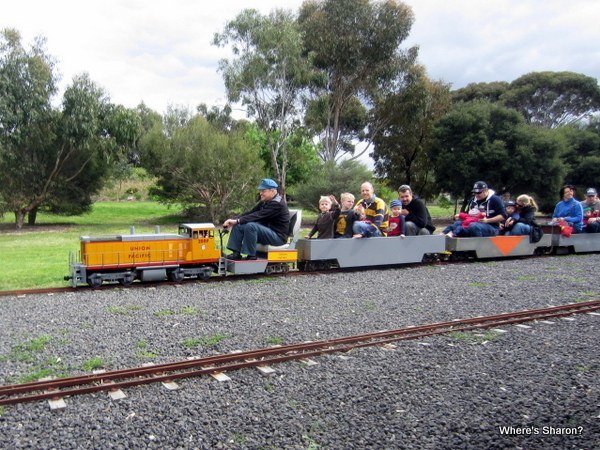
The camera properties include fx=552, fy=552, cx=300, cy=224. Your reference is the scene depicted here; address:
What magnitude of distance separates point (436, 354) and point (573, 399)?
1440mm

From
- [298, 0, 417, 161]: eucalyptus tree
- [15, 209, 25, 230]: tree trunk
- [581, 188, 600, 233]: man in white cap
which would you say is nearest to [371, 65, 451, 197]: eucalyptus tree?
[298, 0, 417, 161]: eucalyptus tree

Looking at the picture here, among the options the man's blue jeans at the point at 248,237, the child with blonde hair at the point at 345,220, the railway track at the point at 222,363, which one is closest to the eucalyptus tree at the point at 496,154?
the child with blonde hair at the point at 345,220

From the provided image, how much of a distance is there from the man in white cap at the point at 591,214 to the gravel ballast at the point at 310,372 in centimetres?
617

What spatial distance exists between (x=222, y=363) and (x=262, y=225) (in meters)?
4.86

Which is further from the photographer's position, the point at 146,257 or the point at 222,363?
the point at 146,257

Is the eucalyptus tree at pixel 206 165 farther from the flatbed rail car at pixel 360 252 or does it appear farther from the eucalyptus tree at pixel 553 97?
the eucalyptus tree at pixel 553 97

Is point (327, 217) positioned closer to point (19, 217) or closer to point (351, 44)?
point (19, 217)

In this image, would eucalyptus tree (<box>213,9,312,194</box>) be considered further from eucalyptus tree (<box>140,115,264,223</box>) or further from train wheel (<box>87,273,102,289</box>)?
train wheel (<box>87,273,102,289</box>)

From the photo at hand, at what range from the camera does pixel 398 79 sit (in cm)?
3488

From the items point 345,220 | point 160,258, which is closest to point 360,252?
point 345,220

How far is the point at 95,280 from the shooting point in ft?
28.5

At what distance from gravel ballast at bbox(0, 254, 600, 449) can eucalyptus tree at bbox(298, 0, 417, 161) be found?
24.9 m

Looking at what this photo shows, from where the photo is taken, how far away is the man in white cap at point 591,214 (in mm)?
14266

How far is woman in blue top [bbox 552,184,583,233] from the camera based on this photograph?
13898mm
